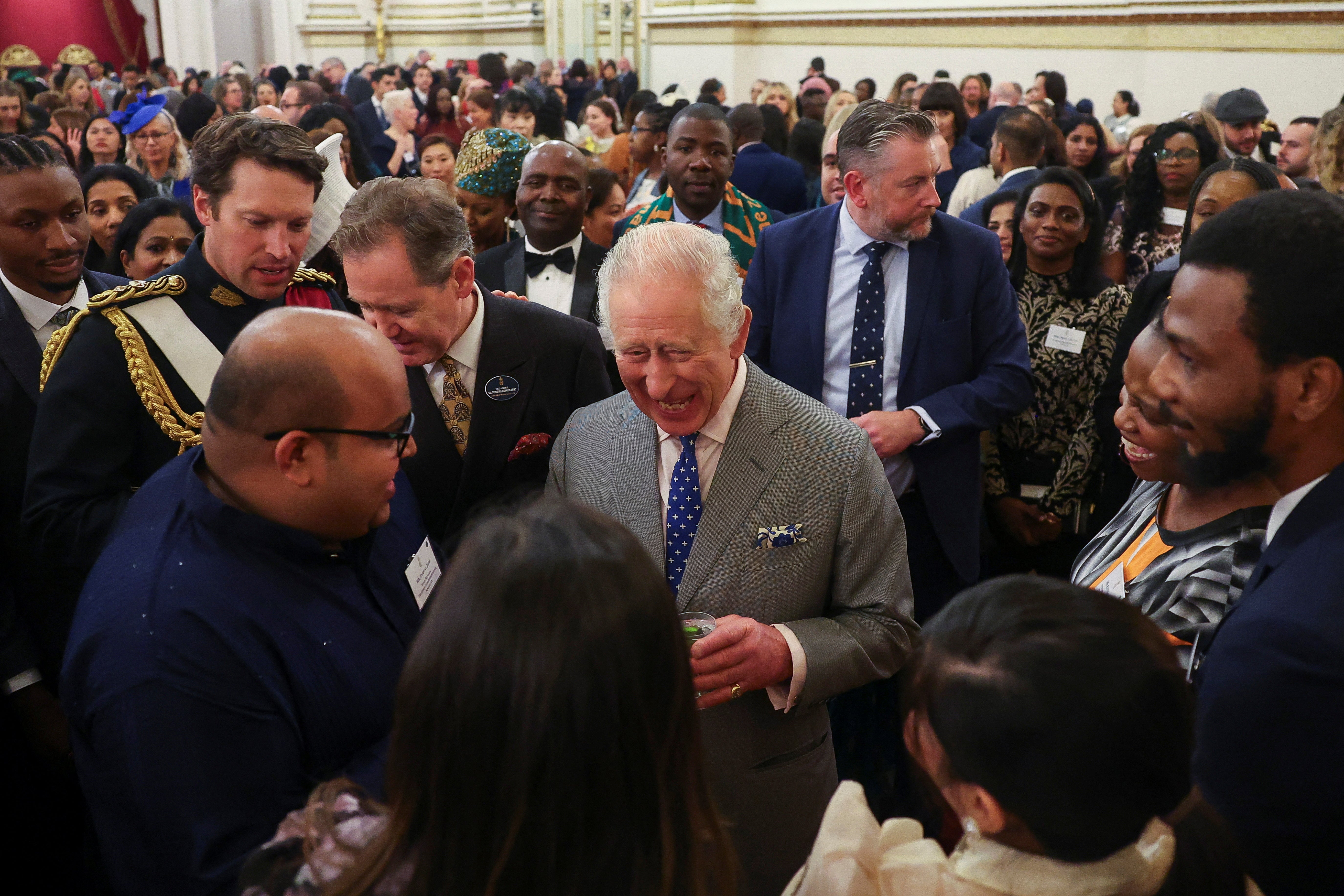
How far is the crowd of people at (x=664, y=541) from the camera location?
1005 mm

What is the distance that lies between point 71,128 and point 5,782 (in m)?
6.78

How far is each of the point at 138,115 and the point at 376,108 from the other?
558 cm

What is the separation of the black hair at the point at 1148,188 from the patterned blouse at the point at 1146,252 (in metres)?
0.02

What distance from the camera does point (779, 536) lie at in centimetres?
190

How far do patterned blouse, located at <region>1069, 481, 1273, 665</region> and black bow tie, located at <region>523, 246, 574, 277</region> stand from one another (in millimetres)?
2501

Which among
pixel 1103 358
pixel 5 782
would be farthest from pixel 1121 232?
pixel 5 782

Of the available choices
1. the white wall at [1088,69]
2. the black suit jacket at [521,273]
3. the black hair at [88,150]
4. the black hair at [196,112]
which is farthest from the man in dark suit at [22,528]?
the white wall at [1088,69]

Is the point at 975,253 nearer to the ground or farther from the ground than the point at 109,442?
farther from the ground

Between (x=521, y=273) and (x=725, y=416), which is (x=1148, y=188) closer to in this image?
(x=521, y=273)

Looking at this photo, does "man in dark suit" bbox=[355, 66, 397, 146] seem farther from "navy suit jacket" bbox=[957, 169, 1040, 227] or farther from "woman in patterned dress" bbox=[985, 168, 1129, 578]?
"woman in patterned dress" bbox=[985, 168, 1129, 578]

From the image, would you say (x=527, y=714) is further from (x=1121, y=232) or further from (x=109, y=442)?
(x=1121, y=232)

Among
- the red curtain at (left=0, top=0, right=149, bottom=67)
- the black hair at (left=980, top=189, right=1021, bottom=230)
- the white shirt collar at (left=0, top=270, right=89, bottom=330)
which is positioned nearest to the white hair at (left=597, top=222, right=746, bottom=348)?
the white shirt collar at (left=0, top=270, right=89, bottom=330)

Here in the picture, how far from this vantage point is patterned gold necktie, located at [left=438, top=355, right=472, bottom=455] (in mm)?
2355

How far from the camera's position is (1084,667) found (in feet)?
3.29
